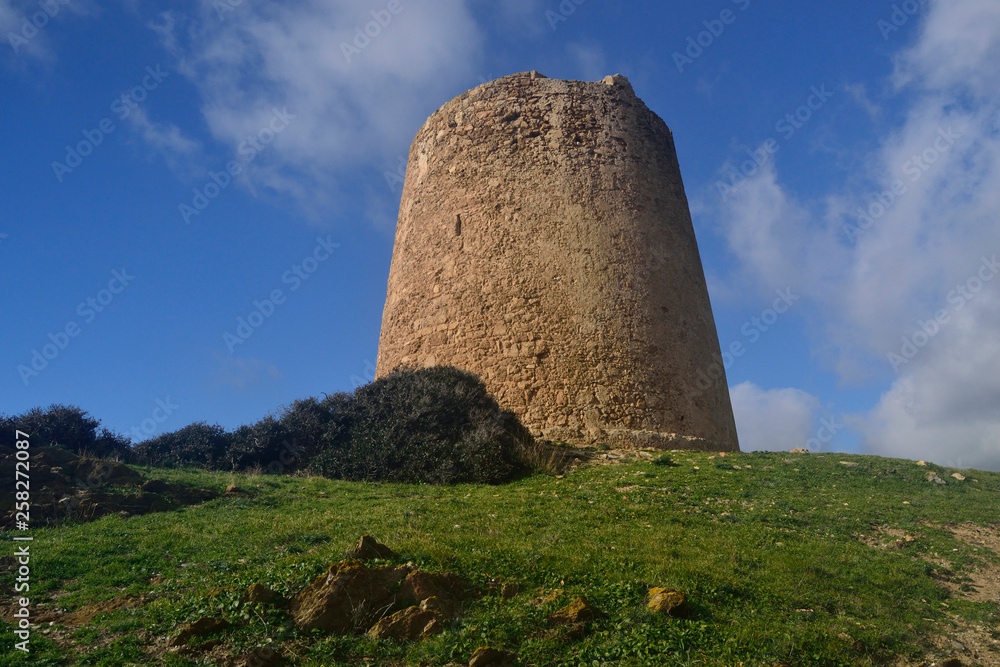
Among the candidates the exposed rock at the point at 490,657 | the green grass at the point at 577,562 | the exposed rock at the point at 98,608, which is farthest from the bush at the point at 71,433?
the exposed rock at the point at 490,657

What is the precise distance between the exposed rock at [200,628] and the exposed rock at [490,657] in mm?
1866

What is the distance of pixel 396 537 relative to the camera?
657 centimetres

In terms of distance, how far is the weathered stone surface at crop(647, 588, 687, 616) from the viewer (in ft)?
16.3

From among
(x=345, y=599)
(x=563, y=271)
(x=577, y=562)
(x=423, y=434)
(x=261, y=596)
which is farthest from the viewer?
(x=563, y=271)

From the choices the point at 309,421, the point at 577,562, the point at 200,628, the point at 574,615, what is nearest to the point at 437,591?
the point at 574,615

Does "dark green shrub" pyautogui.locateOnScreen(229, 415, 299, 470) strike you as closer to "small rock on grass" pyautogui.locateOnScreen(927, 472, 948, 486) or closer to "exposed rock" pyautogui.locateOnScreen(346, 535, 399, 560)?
"exposed rock" pyautogui.locateOnScreen(346, 535, 399, 560)

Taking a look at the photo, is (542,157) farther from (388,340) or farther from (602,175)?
(388,340)

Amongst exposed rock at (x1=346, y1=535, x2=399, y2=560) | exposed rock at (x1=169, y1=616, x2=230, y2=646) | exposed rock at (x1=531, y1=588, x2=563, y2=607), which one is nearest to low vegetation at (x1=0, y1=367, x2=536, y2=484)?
exposed rock at (x1=346, y1=535, x2=399, y2=560)

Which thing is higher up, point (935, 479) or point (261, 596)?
point (935, 479)

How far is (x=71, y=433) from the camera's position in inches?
487

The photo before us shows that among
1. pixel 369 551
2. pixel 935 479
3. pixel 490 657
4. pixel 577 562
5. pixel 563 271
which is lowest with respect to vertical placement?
pixel 490 657

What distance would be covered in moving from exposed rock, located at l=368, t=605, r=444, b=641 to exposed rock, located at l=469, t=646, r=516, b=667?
44 centimetres

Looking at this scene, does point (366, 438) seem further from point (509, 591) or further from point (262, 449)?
point (509, 591)

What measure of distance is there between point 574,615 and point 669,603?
77 cm
